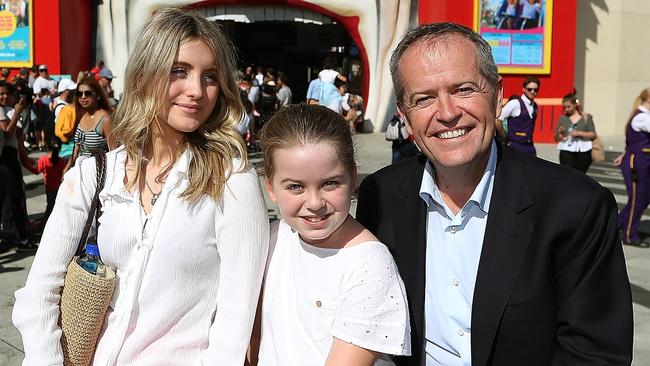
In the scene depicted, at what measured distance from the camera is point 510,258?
1.95m

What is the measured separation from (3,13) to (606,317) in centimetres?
1922

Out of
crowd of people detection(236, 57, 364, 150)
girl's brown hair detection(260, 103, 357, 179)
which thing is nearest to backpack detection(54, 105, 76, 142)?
crowd of people detection(236, 57, 364, 150)

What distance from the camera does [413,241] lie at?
2107 mm

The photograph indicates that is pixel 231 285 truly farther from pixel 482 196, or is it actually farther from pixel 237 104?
pixel 482 196

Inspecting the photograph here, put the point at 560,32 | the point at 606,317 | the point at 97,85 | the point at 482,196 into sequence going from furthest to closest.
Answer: the point at 560,32, the point at 97,85, the point at 482,196, the point at 606,317

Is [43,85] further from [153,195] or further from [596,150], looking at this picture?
[153,195]

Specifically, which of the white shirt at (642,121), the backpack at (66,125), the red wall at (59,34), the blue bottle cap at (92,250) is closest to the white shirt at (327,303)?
the blue bottle cap at (92,250)

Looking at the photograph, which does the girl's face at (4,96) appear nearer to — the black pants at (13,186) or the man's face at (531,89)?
the black pants at (13,186)

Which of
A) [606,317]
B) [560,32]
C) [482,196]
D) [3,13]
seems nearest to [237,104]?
[482,196]

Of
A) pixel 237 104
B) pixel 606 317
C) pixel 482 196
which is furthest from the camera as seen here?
pixel 237 104

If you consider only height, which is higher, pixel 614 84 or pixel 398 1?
pixel 398 1

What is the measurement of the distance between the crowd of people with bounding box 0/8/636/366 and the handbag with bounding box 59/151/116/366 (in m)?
0.03

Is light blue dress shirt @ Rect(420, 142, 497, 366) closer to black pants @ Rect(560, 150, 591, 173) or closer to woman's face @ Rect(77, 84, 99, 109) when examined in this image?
woman's face @ Rect(77, 84, 99, 109)

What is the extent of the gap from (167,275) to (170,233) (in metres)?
0.12
